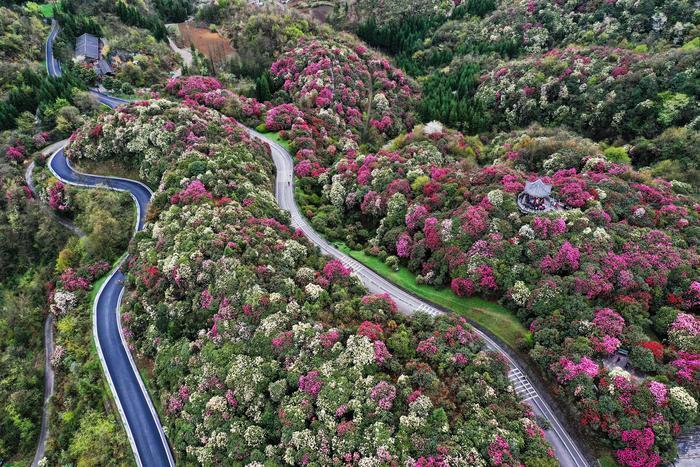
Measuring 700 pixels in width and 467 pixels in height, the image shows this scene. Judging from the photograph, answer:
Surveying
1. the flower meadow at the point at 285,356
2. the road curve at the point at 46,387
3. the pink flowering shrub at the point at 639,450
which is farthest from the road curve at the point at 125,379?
the pink flowering shrub at the point at 639,450

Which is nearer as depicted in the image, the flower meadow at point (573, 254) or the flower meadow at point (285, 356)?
the flower meadow at point (285, 356)

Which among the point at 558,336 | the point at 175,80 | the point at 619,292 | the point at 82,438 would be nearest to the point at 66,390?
the point at 82,438

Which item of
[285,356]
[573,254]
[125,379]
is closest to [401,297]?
[285,356]

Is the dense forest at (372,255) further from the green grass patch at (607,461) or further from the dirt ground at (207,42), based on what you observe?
the dirt ground at (207,42)

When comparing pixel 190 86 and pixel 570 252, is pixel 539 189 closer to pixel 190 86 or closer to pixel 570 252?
pixel 570 252

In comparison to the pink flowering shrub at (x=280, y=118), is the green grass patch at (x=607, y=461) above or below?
below

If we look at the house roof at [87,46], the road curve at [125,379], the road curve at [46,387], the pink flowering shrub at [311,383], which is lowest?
the road curve at [46,387]
